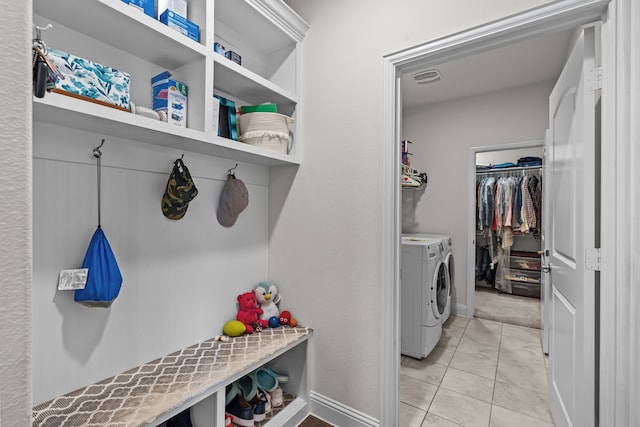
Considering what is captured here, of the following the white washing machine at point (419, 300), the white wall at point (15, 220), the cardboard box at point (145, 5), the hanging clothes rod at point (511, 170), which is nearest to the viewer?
the white wall at point (15, 220)

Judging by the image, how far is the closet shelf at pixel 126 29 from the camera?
3.39ft

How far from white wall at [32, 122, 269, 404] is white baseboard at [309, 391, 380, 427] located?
0.71 metres

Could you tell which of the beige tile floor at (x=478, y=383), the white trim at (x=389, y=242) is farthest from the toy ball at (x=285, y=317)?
the beige tile floor at (x=478, y=383)

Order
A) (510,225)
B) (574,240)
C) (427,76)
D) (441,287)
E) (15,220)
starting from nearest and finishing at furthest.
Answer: (15,220), (574,240), (441,287), (427,76), (510,225)

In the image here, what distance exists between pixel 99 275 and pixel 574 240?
1.98m

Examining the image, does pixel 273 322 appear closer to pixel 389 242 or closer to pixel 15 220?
pixel 389 242

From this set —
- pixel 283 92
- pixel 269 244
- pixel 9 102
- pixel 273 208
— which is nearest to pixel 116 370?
pixel 269 244

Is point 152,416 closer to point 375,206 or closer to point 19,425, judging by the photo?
point 19,425

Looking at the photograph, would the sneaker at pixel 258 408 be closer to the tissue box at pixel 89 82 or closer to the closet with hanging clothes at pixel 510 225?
the tissue box at pixel 89 82

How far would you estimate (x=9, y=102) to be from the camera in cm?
34

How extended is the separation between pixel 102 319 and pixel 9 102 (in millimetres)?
1214

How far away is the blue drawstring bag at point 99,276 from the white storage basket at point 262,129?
81cm

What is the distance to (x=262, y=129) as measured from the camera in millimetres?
1638

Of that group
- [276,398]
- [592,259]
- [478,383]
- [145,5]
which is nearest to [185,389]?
[276,398]
